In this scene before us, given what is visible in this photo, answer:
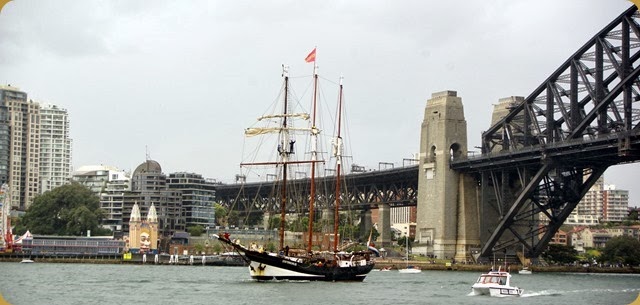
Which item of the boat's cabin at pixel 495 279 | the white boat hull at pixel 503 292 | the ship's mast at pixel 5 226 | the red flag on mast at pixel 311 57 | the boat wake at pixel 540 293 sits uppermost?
the red flag on mast at pixel 311 57

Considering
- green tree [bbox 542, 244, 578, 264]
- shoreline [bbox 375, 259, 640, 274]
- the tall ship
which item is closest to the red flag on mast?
the tall ship

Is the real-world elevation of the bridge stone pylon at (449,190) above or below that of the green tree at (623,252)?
above

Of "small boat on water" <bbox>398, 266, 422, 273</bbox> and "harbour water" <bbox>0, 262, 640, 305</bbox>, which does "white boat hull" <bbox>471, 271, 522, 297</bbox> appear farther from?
"small boat on water" <bbox>398, 266, 422, 273</bbox>

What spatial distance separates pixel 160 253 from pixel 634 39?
3605 inches

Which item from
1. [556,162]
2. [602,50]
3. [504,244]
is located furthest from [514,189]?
[602,50]

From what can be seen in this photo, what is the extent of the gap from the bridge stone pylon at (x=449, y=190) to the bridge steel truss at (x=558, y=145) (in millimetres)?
2410

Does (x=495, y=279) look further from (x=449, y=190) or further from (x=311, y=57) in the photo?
(x=449, y=190)

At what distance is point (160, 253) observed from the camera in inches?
7594

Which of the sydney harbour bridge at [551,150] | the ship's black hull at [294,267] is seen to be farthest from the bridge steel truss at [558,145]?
the ship's black hull at [294,267]

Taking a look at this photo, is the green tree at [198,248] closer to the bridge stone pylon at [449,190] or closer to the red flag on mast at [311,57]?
the bridge stone pylon at [449,190]

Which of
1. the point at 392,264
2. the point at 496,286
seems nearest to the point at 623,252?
the point at 392,264

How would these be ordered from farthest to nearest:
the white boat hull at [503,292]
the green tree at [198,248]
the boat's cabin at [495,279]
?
1. the green tree at [198,248]
2. the boat's cabin at [495,279]
3. the white boat hull at [503,292]

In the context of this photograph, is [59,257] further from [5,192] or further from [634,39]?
[634,39]

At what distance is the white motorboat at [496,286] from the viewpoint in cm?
8969
